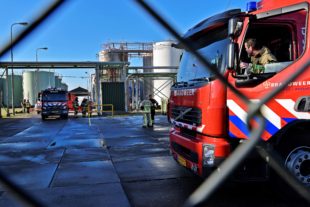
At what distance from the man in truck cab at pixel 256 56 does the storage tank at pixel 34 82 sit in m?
55.3

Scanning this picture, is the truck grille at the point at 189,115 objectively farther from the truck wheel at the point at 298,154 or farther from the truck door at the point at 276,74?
the truck wheel at the point at 298,154

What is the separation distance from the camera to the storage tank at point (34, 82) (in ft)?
193

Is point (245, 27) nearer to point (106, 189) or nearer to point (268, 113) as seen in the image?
point (268, 113)

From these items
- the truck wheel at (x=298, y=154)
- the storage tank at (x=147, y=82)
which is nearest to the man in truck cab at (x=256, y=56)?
the truck wheel at (x=298, y=154)

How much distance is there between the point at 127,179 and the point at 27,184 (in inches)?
70.5

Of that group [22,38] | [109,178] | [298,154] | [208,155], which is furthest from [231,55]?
[22,38]

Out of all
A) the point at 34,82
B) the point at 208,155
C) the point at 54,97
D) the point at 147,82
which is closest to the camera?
the point at 208,155

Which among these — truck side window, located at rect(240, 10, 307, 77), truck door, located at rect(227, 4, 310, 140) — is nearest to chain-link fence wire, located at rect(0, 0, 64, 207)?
truck door, located at rect(227, 4, 310, 140)

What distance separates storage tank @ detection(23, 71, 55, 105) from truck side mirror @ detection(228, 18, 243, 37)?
55422mm

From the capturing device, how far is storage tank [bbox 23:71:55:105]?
2314 inches

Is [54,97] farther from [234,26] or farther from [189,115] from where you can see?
[234,26]

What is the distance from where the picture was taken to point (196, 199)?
1.31 m

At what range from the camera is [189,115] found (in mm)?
5707

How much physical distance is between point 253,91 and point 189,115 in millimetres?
1205
